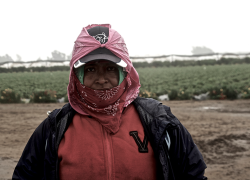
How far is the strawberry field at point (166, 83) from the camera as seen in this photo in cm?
978

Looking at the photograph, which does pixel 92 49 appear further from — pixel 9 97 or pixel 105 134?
pixel 9 97

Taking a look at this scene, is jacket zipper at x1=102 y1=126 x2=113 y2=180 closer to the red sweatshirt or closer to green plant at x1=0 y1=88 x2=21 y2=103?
the red sweatshirt

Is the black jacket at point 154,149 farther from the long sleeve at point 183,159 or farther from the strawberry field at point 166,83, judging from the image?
the strawberry field at point 166,83

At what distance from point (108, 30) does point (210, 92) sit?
14.8 m

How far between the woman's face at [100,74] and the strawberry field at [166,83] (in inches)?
301

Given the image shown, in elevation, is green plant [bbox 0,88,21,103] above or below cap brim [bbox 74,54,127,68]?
below

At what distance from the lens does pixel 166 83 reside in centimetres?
1895

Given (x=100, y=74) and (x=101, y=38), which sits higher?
(x=101, y=38)

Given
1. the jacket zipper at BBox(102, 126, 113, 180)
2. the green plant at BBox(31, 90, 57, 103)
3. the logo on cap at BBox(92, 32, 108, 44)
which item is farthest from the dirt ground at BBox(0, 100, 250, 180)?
the logo on cap at BBox(92, 32, 108, 44)

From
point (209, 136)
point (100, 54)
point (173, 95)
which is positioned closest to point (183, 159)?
point (100, 54)

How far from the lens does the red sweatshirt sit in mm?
1444

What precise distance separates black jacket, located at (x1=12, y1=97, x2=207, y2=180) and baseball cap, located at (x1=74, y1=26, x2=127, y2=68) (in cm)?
37

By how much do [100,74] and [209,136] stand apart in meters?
6.00

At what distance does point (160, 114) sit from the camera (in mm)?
1517
